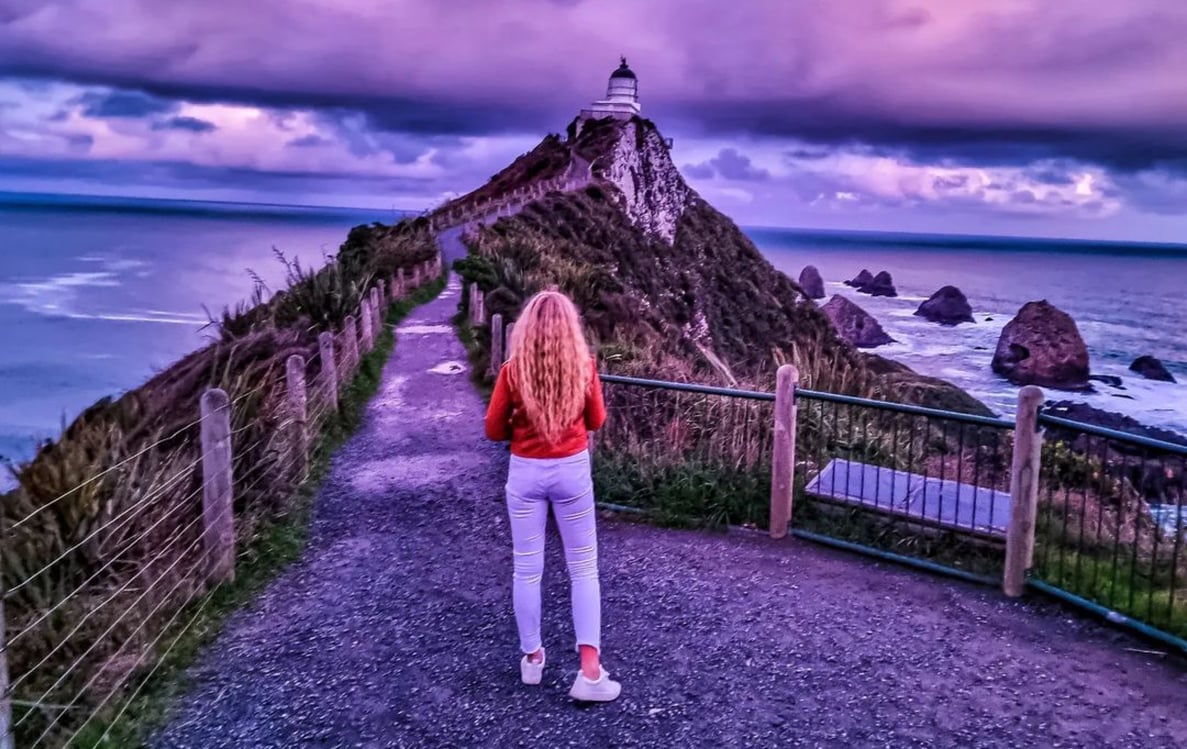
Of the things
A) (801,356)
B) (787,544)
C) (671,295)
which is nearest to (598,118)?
(671,295)

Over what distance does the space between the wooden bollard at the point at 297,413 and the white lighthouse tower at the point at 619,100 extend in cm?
6677

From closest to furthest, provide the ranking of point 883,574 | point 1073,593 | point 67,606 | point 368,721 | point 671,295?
point 368,721
point 67,606
point 1073,593
point 883,574
point 671,295

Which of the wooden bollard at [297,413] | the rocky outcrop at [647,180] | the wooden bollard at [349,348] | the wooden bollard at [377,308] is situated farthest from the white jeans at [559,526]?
the rocky outcrop at [647,180]

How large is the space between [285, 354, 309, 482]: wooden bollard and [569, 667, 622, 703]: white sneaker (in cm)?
472

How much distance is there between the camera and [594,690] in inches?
192

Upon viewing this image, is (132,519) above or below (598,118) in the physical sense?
below

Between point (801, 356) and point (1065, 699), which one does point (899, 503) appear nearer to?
point (1065, 699)

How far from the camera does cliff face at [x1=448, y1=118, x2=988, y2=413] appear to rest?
46.8 feet

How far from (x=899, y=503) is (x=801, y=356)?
473 centimetres

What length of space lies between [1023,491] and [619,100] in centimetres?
7226

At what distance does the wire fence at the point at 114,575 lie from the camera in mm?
4656

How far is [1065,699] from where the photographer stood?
5.04 metres

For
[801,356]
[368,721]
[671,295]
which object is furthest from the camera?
[671,295]

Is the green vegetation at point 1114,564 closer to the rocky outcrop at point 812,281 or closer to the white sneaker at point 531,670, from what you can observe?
the white sneaker at point 531,670
